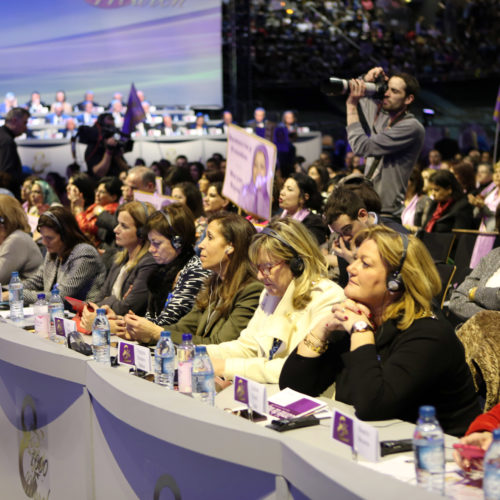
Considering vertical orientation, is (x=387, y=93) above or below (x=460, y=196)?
above

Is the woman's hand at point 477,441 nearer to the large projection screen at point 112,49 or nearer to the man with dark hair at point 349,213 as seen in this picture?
the man with dark hair at point 349,213

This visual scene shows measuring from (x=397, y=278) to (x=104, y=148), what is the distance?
8.33 metres

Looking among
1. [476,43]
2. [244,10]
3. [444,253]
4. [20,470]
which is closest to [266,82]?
[244,10]

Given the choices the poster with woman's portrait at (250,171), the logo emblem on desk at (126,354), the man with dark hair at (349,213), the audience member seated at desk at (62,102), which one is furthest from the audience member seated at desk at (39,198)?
the audience member seated at desk at (62,102)

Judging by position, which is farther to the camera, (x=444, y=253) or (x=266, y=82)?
(x=266, y=82)

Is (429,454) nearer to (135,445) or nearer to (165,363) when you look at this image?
(135,445)

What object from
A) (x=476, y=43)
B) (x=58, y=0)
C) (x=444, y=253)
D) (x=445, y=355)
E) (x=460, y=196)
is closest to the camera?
(x=445, y=355)

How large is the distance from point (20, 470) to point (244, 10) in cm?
1393

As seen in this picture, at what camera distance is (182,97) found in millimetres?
15008

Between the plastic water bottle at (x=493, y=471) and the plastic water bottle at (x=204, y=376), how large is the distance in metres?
1.07

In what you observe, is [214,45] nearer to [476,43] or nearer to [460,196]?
[476,43]

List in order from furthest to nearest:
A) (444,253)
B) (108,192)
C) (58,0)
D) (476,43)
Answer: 1. (476,43)
2. (58,0)
3. (108,192)
4. (444,253)

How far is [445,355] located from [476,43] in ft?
52.3

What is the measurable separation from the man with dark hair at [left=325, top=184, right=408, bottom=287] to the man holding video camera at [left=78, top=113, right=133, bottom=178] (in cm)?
633
